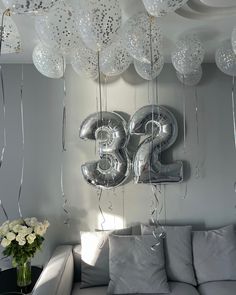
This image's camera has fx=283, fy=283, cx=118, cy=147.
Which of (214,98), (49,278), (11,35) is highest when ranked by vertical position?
(11,35)

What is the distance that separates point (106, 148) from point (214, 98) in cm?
108

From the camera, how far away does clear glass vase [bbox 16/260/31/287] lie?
2018 mm

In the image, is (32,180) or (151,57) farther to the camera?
(32,180)

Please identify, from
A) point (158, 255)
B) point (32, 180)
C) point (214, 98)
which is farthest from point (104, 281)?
point (214, 98)

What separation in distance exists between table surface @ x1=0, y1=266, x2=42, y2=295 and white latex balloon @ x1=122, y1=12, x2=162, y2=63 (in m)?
1.75

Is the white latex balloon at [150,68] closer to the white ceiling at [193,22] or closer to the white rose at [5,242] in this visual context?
the white ceiling at [193,22]

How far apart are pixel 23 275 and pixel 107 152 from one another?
111 cm

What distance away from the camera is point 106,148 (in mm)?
2377

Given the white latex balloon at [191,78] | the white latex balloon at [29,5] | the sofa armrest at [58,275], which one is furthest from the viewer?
the white latex balloon at [191,78]

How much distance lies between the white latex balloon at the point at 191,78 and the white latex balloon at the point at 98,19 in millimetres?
1104

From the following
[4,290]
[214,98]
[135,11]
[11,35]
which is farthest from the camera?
[214,98]

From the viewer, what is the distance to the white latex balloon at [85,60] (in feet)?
6.06

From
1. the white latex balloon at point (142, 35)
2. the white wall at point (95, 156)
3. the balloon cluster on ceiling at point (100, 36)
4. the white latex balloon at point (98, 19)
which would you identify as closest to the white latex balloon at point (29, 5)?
the balloon cluster on ceiling at point (100, 36)

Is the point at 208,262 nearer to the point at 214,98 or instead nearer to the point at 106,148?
the point at 106,148
